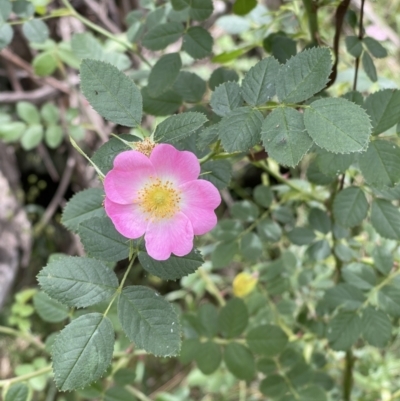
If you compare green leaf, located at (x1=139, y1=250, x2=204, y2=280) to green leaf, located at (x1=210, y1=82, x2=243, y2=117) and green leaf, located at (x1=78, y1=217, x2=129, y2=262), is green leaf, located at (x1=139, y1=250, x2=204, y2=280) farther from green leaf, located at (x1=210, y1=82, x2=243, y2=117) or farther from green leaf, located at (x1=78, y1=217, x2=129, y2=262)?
green leaf, located at (x1=210, y1=82, x2=243, y2=117)

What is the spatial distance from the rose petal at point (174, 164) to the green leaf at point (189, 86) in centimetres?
38

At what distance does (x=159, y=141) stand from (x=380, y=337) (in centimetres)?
58

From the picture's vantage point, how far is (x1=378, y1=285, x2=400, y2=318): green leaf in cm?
97

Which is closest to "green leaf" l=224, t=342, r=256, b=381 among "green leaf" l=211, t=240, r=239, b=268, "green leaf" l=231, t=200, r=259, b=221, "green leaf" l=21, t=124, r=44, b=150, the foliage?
the foliage

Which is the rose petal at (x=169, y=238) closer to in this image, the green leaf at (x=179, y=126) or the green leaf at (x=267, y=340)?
the green leaf at (x=179, y=126)

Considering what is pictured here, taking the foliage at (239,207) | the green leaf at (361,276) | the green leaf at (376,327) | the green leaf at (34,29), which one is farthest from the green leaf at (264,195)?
the green leaf at (34,29)

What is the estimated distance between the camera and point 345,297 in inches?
39.3

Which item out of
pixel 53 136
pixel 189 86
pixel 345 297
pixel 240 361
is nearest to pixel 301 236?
pixel 345 297

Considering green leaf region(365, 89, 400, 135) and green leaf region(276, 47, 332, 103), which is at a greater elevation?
green leaf region(276, 47, 332, 103)

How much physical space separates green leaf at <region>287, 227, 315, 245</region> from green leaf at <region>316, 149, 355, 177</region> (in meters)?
0.33

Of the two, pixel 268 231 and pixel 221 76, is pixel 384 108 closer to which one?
pixel 221 76

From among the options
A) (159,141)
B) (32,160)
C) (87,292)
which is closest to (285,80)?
(159,141)

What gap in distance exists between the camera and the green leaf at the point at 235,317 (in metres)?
1.11

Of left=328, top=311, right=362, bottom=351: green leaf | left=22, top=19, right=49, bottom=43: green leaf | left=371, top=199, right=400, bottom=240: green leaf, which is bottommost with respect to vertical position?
left=328, top=311, right=362, bottom=351: green leaf
